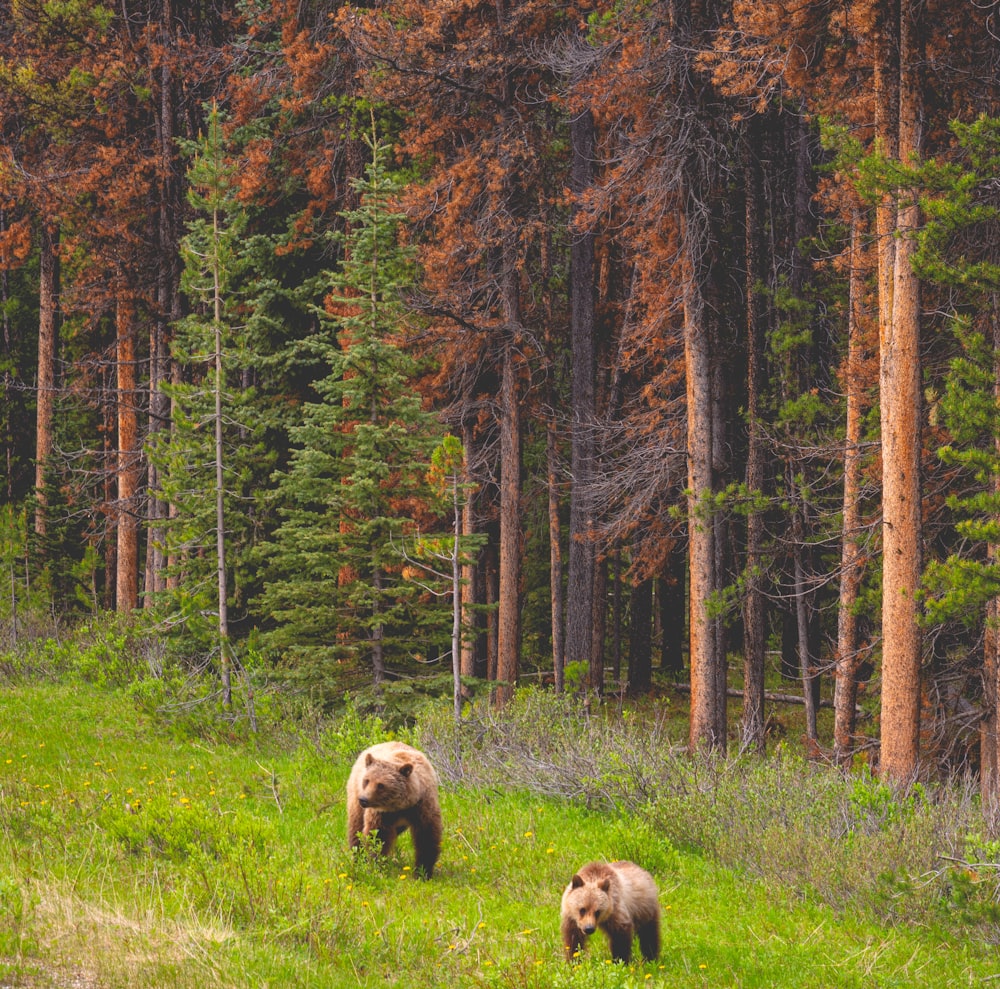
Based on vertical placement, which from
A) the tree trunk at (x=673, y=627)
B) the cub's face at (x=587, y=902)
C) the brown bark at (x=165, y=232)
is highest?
the brown bark at (x=165, y=232)

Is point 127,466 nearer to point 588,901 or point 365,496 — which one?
point 365,496

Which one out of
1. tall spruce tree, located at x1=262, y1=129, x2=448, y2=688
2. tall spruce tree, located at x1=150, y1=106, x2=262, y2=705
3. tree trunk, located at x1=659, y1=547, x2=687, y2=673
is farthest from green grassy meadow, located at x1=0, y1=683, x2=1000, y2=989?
tree trunk, located at x1=659, y1=547, x2=687, y2=673

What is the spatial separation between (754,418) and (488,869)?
35.6 feet

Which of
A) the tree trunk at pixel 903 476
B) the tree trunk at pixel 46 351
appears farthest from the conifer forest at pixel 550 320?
the tree trunk at pixel 46 351

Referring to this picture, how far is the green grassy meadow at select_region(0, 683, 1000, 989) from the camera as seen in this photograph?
6258 mm

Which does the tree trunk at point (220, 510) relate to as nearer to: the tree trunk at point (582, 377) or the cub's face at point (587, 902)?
the tree trunk at point (582, 377)

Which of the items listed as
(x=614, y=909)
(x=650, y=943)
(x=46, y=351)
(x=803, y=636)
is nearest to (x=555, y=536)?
(x=803, y=636)

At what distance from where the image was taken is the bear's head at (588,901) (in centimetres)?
649

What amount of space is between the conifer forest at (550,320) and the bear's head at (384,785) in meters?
5.27

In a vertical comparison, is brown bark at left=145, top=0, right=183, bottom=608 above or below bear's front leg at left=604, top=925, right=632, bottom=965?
above

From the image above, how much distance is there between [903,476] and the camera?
12.6m

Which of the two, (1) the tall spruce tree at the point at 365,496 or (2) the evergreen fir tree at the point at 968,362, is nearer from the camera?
(2) the evergreen fir tree at the point at 968,362

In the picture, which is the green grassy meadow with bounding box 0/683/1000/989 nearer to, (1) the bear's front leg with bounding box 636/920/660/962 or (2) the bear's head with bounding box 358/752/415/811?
(1) the bear's front leg with bounding box 636/920/660/962

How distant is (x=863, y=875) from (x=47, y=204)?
22.9 metres
